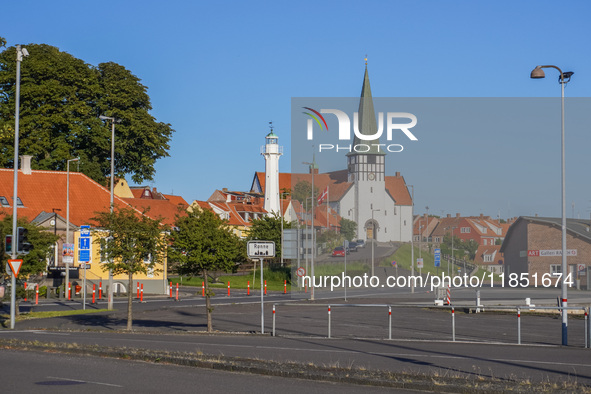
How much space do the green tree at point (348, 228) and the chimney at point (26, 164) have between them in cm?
2927

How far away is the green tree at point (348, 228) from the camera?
75.1 metres

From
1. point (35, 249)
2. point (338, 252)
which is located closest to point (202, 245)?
point (35, 249)

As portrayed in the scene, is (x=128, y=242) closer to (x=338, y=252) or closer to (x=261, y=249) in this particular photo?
(x=261, y=249)

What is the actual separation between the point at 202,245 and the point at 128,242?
2933 millimetres

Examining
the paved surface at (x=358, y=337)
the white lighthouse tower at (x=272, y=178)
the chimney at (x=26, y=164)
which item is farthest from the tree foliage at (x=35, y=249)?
the white lighthouse tower at (x=272, y=178)

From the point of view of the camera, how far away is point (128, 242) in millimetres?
29906

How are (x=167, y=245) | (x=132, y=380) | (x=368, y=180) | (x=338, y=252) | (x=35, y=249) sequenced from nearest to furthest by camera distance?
1. (x=132, y=380)
2. (x=167, y=245)
3. (x=35, y=249)
4. (x=338, y=252)
5. (x=368, y=180)

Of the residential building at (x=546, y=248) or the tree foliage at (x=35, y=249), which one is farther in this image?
the residential building at (x=546, y=248)

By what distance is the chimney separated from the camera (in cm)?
6047

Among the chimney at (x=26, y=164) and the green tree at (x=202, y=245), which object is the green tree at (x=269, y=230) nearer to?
the chimney at (x=26, y=164)

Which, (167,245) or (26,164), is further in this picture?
(26,164)

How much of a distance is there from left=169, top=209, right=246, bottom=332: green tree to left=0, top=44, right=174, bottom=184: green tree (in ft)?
103

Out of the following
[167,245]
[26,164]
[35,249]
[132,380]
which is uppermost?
[26,164]

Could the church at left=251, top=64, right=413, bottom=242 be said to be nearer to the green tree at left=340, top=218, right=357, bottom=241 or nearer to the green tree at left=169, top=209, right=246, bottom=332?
the green tree at left=340, top=218, right=357, bottom=241
